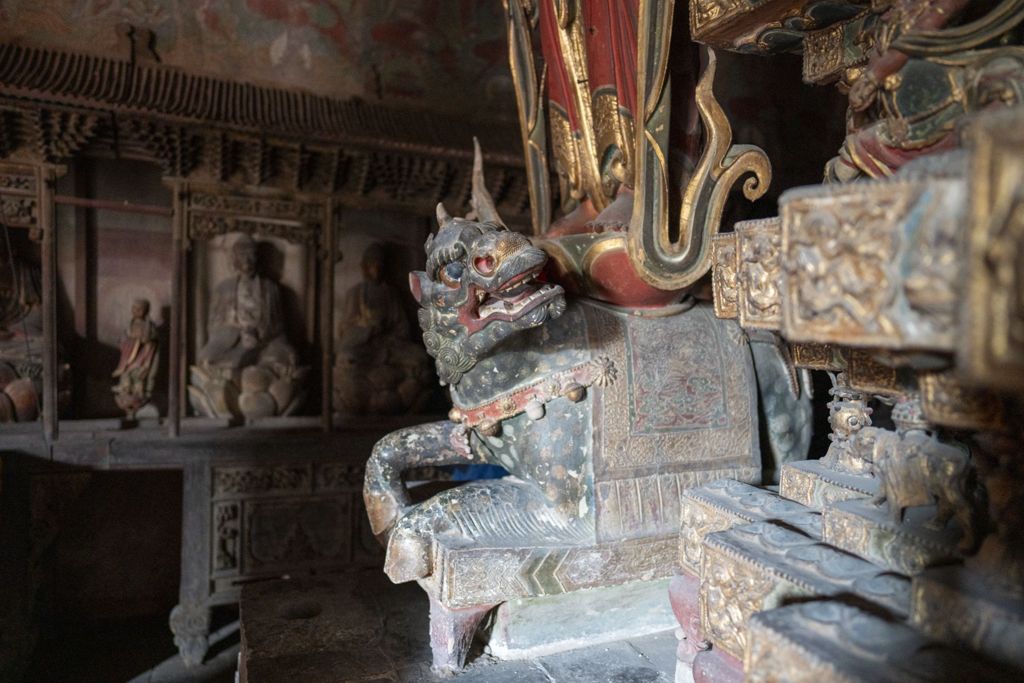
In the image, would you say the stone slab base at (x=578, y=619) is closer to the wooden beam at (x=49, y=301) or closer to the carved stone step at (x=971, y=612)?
the carved stone step at (x=971, y=612)

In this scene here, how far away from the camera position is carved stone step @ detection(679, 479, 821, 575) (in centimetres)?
172

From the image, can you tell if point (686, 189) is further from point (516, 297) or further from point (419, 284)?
point (419, 284)

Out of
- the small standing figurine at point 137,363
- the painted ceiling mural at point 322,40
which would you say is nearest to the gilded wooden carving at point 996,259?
the small standing figurine at point 137,363

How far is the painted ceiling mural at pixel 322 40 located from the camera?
5562mm

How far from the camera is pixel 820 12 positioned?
1.73 metres

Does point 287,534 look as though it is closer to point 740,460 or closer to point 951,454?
point 740,460

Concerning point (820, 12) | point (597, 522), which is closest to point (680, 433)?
point (597, 522)

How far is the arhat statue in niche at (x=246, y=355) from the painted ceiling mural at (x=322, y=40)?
1.61 metres

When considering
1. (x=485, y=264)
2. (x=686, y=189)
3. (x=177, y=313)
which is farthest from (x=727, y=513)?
(x=177, y=313)

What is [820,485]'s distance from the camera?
1804 millimetres

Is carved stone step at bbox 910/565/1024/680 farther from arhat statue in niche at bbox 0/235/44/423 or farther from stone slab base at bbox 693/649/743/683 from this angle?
arhat statue in niche at bbox 0/235/44/423

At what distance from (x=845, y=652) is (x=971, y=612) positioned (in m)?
0.22

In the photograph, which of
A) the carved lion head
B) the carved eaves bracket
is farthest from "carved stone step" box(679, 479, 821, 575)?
the carved eaves bracket

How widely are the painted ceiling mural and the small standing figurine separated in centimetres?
221
